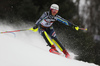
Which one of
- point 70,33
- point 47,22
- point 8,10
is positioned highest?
point 47,22

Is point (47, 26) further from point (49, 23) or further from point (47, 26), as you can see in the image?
point (49, 23)

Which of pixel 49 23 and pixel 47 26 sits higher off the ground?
pixel 49 23

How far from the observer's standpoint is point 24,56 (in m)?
3.10

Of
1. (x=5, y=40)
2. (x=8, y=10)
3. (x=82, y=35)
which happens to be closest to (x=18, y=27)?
(x=8, y=10)

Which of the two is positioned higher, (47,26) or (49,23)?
(49,23)

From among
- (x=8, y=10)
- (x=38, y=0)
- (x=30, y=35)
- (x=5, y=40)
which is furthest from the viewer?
(x=38, y=0)

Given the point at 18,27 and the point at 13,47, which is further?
the point at 18,27

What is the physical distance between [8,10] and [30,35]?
2372 millimetres

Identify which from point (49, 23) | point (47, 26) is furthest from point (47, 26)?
point (49, 23)

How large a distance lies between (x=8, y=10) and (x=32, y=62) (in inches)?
307

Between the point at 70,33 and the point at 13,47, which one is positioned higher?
the point at 13,47

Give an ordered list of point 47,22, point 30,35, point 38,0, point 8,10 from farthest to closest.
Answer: point 38,0
point 8,10
point 30,35
point 47,22

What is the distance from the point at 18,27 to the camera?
10.3 m

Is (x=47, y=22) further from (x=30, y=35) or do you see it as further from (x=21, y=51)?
(x=30, y=35)
